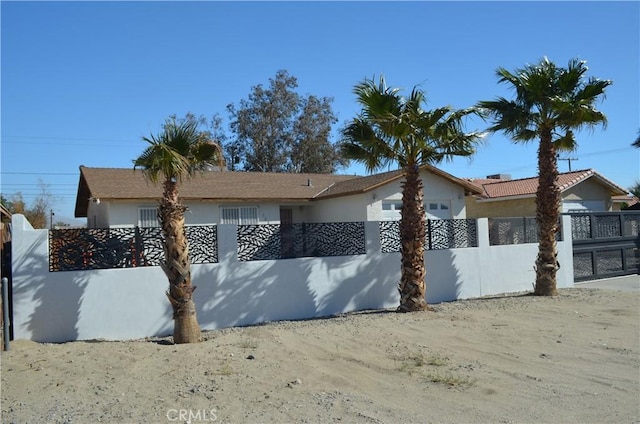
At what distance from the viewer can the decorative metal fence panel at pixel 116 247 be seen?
9836 mm

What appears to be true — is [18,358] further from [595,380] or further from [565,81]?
[565,81]

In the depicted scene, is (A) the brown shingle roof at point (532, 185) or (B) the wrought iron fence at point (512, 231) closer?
(B) the wrought iron fence at point (512, 231)

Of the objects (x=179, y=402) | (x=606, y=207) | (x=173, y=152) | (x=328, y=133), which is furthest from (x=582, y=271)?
(x=328, y=133)

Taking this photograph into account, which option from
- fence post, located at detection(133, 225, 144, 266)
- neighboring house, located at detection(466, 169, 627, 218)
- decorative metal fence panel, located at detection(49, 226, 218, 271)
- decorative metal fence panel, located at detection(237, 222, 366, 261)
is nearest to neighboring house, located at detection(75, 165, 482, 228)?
neighboring house, located at detection(466, 169, 627, 218)

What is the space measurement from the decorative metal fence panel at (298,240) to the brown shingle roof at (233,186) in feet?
22.9

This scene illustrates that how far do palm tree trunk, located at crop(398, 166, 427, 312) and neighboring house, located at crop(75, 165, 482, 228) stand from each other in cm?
620

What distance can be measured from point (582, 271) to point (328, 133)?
26.1 meters

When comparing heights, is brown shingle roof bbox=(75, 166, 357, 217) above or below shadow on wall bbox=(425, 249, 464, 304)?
above

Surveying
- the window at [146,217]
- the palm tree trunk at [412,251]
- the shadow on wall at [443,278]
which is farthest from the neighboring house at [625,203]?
the window at [146,217]

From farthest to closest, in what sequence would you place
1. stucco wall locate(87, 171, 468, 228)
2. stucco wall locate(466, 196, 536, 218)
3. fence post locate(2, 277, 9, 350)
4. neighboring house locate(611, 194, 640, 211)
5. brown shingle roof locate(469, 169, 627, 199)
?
neighboring house locate(611, 194, 640, 211)
stucco wall locate(466, 196, 536, 218)
brown shingle roof locate(469, 169, 627, 199)
stucco wall locate(87, 171, 468, 228)
fence post locate(2, 277, 9, 350)

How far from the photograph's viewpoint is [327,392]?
22.2 feet

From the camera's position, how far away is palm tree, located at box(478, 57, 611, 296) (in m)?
14.4

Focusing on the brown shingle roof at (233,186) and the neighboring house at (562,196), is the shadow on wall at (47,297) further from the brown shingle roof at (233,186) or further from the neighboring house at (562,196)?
the neighboring house at (562,196)

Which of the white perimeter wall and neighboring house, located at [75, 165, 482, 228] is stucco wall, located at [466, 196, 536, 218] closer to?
neighboring house, located at [75, 165, 482, 228]
